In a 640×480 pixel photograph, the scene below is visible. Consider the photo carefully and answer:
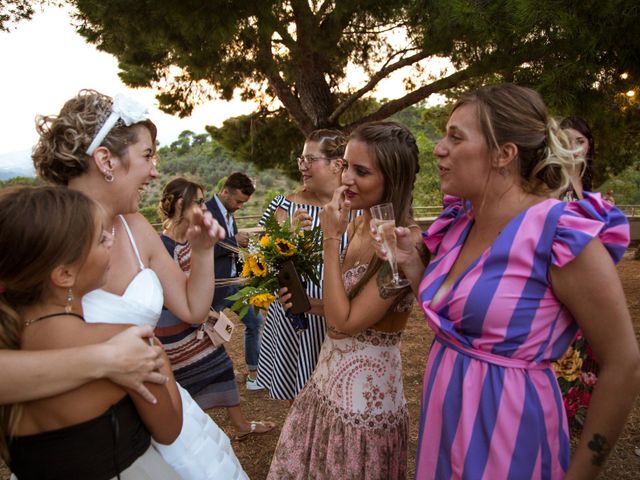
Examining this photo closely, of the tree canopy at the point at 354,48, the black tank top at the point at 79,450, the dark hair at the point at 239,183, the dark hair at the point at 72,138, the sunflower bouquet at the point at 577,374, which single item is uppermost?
the tree canopy at the point at 354,48

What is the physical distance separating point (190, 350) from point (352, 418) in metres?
1.68

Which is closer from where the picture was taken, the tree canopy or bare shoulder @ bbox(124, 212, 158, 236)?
bare shoulder @ bbox(124, 212, 158, 236)

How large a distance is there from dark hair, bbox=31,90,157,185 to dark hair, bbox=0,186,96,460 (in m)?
0.50

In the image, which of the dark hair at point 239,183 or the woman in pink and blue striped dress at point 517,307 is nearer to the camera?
the woman in pink and blue striped dress at point 517,307

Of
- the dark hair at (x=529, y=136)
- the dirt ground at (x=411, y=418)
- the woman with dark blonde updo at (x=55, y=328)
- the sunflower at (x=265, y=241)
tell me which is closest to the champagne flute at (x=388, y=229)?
the dark hair at (x=529, y=136)

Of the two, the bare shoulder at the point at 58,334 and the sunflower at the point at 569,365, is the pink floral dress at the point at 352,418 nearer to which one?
the bare shoulder at the point at 58,334

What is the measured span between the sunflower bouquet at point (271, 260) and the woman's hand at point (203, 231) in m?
0.43

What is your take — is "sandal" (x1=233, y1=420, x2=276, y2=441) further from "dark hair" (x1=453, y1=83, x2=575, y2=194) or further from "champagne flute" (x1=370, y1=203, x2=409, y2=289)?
"dark hair" (x1=453, y1=83, x2=575, y2=194)

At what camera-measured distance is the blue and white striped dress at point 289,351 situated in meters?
3.24

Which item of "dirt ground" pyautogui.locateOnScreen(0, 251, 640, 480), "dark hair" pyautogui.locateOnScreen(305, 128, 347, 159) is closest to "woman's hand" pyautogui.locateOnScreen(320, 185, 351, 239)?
"dark hair" pyautogui.locateOnScreen(305, 128, 347, 159)

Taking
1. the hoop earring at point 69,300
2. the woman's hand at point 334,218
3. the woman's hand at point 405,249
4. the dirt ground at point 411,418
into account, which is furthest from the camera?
the dirt ground at point 411,418

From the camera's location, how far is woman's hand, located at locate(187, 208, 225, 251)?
86.4 inches

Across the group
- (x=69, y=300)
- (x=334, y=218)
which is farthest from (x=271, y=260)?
(x=69, y=300)

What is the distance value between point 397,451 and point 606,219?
1.32 m
